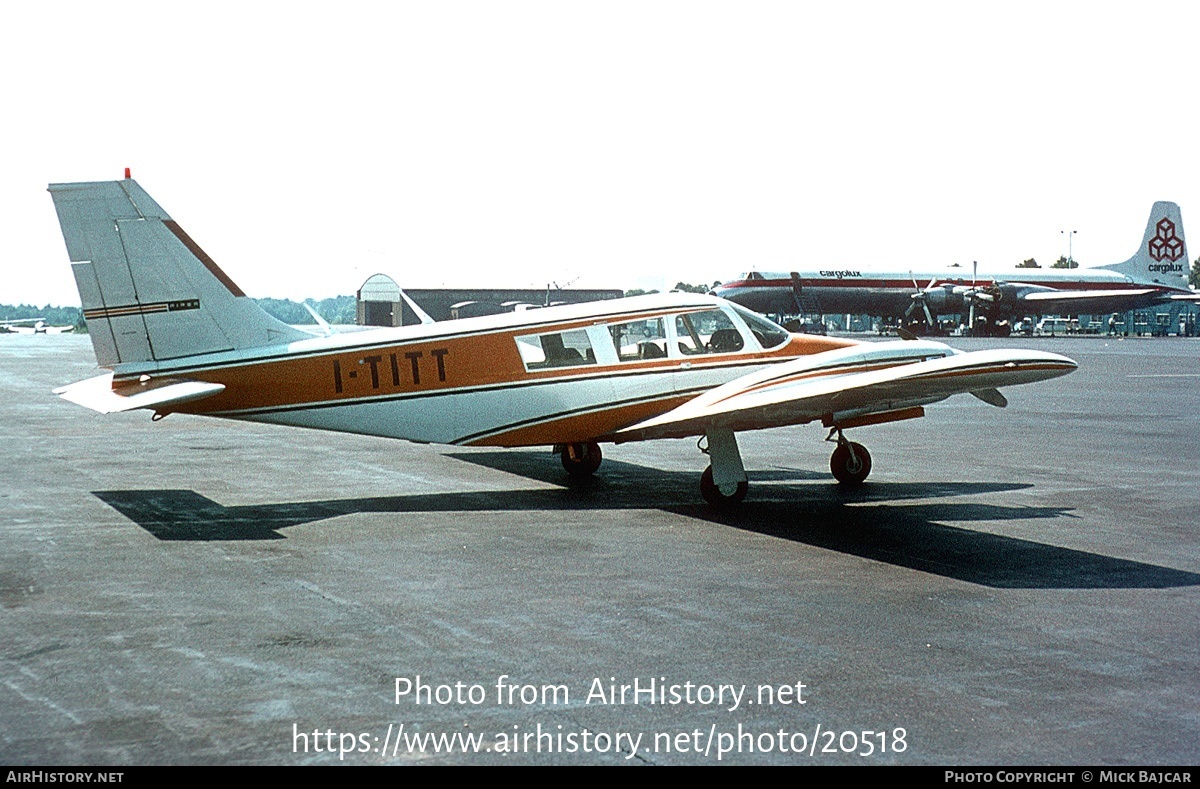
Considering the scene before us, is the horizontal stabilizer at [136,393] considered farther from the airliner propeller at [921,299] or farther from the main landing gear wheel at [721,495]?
the airliner propeller at [921,299]

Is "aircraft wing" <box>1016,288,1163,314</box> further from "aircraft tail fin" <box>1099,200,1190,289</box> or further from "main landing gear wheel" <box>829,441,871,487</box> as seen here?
"main landing gear wheel" <box>829,441,871,487</box>

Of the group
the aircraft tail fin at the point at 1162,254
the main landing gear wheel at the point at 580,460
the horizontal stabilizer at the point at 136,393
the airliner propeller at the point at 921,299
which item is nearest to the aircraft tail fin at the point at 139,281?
the horizontal stabilizer at the point at 136,393

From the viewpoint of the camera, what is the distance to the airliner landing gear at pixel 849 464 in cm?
1661

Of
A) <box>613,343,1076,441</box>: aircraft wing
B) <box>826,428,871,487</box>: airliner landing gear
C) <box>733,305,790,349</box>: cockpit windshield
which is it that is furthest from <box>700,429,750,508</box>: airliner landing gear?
<box>826,428,871,487</box>: airliner landing gear

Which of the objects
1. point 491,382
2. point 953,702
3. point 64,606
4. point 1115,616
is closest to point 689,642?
point 953,702

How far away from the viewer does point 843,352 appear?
15078mm

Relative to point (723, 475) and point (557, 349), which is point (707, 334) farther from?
point (723, 475)

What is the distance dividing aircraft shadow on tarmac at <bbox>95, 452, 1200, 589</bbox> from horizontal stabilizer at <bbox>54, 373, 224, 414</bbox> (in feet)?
4.71

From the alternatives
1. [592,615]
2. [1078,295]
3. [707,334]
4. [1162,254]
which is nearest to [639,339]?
[707,334]

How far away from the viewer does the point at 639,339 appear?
51.4 ft

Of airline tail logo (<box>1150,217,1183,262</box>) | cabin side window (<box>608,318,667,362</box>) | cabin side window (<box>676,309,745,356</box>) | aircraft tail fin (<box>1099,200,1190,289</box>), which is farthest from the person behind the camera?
airline tail logo (<box>1150,217,1183,262</box>)

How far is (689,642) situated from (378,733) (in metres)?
2.76

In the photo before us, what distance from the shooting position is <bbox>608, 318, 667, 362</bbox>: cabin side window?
51.2 ft

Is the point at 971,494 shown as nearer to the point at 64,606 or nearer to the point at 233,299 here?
the point at 233,299
